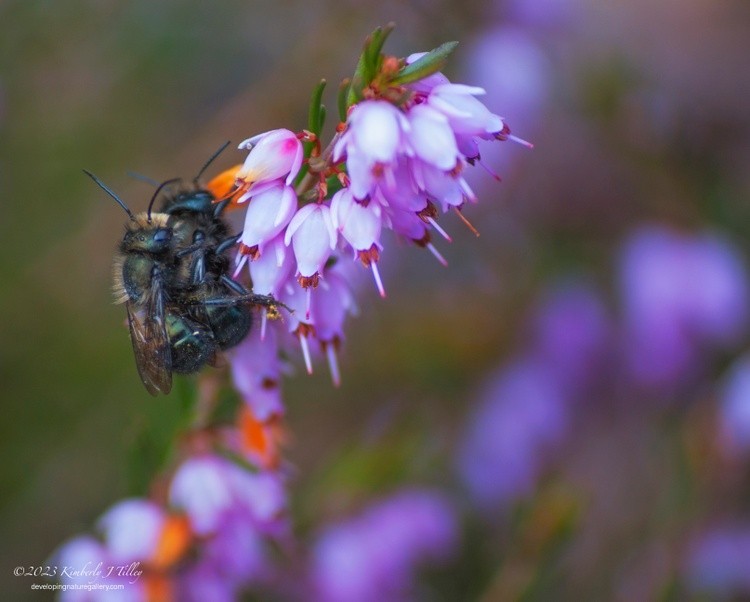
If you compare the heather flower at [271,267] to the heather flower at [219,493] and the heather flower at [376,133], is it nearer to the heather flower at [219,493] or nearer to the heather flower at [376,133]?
the heather flower at [376,133]

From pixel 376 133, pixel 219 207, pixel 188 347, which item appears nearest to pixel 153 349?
pixel 188 347

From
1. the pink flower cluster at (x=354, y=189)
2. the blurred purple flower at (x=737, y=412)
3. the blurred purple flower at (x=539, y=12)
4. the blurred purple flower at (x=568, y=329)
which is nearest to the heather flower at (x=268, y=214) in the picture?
the pink flower cluster at (x=354, y=189)

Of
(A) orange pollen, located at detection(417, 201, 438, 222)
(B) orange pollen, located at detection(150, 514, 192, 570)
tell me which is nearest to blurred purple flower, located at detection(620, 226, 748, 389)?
(B) orange pollen, located at detection(150, 514, 192, 570)

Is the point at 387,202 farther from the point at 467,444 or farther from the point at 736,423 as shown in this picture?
the point at 467,444

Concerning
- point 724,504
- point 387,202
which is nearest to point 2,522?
point 387,202

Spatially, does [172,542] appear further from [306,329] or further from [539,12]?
[539,12]

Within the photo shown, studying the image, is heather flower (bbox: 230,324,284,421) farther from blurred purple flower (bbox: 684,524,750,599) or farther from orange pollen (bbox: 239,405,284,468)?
blurred purple flower (bbox: 684,524,750,599)
